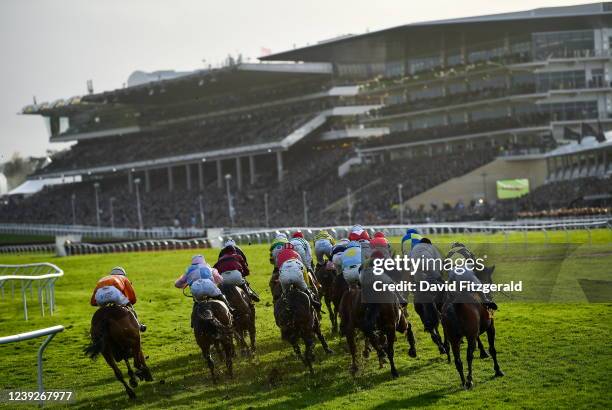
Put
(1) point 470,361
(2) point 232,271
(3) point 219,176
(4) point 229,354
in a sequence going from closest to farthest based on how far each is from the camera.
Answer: (1) point 470,361 < (4) point 229,354 < (2) point 232,271 < (3) point 219,176

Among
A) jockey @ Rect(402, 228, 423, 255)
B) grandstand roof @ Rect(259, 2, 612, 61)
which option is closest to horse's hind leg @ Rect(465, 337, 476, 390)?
jockey @ Rect(402, 228, 423, 255)

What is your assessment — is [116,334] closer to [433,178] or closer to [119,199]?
[433,178]

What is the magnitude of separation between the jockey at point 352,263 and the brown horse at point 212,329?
1.81m

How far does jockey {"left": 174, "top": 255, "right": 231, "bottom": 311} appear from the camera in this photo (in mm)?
14422

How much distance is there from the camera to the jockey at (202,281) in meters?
14.4

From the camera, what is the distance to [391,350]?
1349 centimetres

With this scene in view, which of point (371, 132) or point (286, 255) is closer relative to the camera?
point (286, 255)

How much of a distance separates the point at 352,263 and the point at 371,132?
211 ft

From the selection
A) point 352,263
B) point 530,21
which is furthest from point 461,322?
point 530,21

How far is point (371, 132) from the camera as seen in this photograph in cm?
7869

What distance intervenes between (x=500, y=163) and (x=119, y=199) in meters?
38.3

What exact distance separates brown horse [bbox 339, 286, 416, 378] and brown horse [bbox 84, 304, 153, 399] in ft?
9.56

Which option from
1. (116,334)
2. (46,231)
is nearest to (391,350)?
(116,334)

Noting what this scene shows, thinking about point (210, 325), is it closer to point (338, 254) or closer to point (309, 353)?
point (309, 353)
